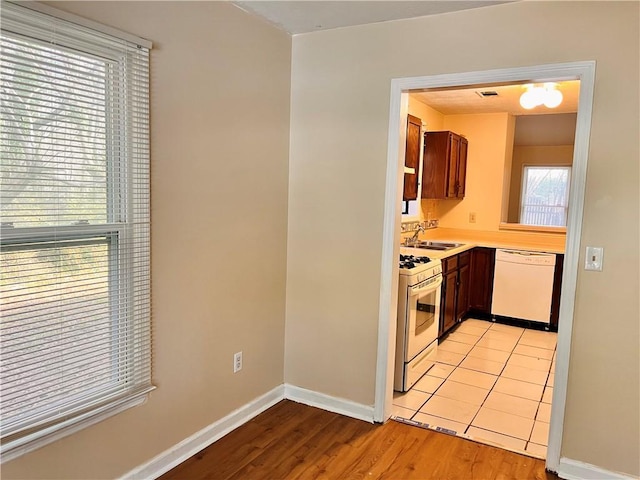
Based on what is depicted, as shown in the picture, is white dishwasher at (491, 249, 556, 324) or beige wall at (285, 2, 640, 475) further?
white dishwasher at (491, 249, 556, 324)

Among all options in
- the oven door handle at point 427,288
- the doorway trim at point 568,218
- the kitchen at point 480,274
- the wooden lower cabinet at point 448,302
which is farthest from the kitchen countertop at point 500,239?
the doorway trim at point 568,218

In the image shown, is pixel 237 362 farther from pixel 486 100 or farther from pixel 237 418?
pixel 486 100

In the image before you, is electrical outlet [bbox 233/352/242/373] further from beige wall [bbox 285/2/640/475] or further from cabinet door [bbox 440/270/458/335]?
cabinet door [bbox 440/270/458/335]

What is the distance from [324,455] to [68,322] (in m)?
1.54

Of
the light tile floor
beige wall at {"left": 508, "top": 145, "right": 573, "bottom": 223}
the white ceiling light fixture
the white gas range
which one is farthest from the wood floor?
beige wall at {"left": 508, "top": 145, "right": 573, "bottom": 223}

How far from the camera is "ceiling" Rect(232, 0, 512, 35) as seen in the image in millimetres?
2508

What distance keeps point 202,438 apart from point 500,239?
432 centimetres

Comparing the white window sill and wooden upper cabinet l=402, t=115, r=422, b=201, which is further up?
wooden upper cabinet l=402, t=115, r=422, b=201

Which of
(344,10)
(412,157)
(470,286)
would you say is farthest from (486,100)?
(344,10)

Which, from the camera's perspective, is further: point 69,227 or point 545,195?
point 545,195

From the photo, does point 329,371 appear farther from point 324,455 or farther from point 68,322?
point 68,322

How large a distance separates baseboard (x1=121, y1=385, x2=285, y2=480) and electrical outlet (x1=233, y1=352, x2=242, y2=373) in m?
0.26

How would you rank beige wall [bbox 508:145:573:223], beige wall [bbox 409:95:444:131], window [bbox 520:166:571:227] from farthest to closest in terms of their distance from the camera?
window [bbox 520:166:571:227], beige wall [bbox 508:145:573:223], beige wall [bbox 409:95:444:131]

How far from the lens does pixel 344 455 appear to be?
263 centimetres
